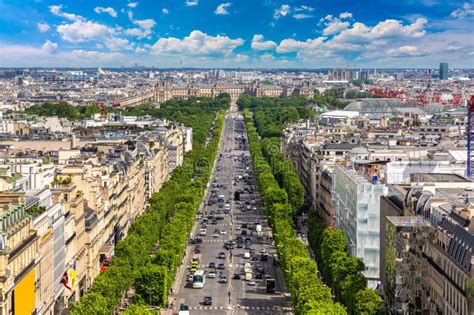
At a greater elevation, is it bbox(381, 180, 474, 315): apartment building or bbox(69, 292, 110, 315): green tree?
bbox(381, 180, 474, 315): apartment building

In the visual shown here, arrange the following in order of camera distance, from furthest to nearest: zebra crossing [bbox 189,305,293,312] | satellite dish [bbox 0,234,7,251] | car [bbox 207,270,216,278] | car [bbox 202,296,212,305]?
1. car [bbox 207,270,216,278]
2. car [bbox 202,296,212,305]
3. zebra crossing [bbox 189,305,293,312]
4. satellite dish [bbox 0,234,7,251]

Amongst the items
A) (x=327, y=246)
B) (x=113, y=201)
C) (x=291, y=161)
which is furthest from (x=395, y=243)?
(x=291, y=161)

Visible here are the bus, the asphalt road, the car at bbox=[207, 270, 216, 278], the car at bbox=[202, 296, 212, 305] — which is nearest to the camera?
the asphalt road

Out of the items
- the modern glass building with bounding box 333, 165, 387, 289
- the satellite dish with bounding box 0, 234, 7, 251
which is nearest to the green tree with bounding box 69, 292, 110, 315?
the satellite dish with bounding box 0, 234, 7, 251

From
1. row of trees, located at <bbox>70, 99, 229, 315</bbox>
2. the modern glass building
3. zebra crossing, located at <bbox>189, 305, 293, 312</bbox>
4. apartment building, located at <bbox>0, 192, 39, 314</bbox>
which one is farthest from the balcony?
the modern glass building

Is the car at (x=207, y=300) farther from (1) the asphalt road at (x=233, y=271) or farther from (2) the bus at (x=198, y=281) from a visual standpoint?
(2) the bus at (x=198, y=281)

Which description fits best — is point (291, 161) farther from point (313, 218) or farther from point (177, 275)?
point (177, 275)

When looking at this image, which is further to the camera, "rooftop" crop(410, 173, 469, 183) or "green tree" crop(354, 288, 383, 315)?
"rooftop" crop(410, 173, 469, 183)

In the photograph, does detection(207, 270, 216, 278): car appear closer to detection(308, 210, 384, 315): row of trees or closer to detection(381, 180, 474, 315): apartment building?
detection(308, 210, 384, 315): row of trees

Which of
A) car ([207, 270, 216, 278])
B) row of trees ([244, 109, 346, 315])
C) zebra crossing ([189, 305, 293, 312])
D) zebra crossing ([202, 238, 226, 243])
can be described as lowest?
zebra crossing ([202, 238, 226, 243])
